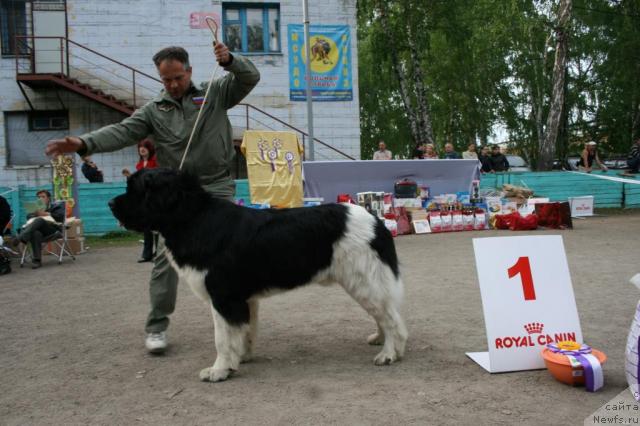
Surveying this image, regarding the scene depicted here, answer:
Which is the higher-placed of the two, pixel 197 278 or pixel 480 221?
pixel 197 278

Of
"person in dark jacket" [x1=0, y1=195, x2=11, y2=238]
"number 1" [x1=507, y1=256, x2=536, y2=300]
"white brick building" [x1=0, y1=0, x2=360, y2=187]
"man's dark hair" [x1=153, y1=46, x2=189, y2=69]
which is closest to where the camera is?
"number 1" [x1=507, y1=256, x2=536, y2=300]

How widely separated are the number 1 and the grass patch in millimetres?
10195

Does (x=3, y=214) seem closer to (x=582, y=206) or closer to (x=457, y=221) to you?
(x=457, y=221)

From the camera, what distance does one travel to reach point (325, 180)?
40.2 ft

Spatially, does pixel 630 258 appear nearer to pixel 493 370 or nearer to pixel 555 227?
pixel 555 227

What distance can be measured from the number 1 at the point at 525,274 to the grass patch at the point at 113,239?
10.2 m

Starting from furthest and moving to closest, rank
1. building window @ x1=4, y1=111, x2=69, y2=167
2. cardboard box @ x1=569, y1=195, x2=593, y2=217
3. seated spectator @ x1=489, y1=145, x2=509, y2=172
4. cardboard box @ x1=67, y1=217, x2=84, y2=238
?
building window @ x1=4, y1=111, x2=69, y2=167 → seated spectator @ x1=489, y1=145, x2=509, y2=172 → cardboard box @ x1=569, y1=195, x2=593, y2=217 → cardboard box @ x1=67, y1=217, x2=84, y2=238

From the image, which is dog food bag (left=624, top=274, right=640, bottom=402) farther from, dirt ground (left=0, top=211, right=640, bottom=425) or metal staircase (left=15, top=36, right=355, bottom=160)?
metal staircase (left=15, top=36, right=355, bottom=160)

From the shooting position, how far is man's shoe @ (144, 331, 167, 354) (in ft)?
13.1

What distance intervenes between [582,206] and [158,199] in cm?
1405

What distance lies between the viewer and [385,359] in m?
3.64

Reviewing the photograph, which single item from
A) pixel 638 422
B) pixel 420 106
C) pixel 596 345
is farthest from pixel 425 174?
pixel 638 422

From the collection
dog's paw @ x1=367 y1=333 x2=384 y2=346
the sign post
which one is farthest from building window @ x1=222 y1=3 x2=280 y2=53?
the sign post

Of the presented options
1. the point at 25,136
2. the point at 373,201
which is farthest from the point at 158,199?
the point at 25,136
